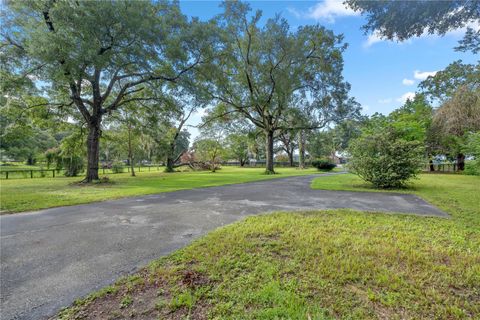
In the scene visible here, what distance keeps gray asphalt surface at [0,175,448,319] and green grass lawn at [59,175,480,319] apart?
400 millimetres

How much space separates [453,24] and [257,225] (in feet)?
23.3

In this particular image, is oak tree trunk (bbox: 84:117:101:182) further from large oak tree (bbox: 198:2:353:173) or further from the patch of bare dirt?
the patch of bare dirt

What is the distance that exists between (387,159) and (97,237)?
10.2 m

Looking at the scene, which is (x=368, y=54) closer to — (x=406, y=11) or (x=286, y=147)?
(x=406, y=11)

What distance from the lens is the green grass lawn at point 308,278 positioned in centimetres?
186

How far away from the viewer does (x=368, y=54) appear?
10.5m

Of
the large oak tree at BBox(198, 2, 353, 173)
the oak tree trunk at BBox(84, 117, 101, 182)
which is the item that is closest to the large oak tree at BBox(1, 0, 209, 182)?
the oak tree trunk at BBox(84, 117, 101, 182)

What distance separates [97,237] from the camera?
3.71 meters

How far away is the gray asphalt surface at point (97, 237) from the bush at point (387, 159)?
2229 mm

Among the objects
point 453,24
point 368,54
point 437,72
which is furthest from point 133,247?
point 437,72

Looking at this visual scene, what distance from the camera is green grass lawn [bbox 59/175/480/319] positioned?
1.86m

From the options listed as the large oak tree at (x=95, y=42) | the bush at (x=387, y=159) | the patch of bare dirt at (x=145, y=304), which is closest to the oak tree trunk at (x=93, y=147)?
the large oak tree at (x=95, y=42)

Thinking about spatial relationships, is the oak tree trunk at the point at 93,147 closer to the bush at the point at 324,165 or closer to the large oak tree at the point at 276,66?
the large oak tree at the point at 276,66

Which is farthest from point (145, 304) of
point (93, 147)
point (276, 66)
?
point (276, 66)
